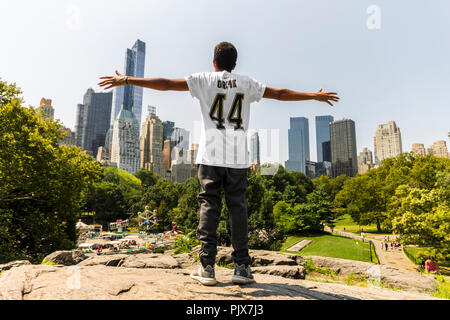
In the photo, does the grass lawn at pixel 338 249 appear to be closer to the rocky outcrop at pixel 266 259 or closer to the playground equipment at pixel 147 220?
the rocky outcrop at pixel 266 259

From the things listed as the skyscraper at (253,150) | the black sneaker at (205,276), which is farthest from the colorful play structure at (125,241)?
the black sneaker at (205,276)

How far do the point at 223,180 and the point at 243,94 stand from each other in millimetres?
1104

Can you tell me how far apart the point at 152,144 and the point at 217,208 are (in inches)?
6938

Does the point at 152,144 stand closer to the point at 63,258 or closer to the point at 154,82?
the point at 63,258

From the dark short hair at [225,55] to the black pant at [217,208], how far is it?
4.43 feet

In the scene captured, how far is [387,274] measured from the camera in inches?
212

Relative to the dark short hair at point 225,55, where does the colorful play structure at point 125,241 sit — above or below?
below

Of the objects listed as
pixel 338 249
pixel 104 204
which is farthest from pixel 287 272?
pixel 104 204

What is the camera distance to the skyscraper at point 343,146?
161387 mm

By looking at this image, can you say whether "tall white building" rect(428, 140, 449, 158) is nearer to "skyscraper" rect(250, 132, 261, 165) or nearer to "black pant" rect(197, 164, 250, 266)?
"skyscraper" rect(250, 132, 261, 165)

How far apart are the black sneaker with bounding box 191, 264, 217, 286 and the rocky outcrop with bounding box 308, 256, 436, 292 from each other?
404cm

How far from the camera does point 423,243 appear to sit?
18.3 meters
